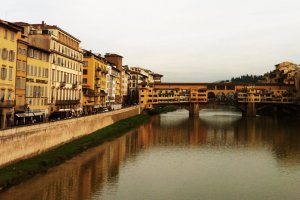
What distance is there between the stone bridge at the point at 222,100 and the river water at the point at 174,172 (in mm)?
43089

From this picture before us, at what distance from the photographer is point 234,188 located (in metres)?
26.4

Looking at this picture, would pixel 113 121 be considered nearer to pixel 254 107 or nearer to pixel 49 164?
pixel 49 164

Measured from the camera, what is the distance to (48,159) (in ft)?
99.1

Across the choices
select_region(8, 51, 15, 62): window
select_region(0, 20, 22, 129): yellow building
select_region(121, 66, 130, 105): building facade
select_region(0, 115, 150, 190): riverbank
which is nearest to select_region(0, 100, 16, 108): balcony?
select_region(0, 20, 22, 129): yellow building

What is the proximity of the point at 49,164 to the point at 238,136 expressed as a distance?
114 feet

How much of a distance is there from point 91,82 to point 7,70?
96.7ft

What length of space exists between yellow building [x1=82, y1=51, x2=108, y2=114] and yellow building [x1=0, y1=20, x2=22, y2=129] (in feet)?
81.9

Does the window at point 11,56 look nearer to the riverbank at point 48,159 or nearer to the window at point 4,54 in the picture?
the window at point 4,54

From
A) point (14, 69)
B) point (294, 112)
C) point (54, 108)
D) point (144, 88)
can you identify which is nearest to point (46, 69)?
point (54, 108)

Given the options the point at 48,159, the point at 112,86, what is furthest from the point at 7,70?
the point at 112,86

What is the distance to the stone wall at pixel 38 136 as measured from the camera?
24906 mm

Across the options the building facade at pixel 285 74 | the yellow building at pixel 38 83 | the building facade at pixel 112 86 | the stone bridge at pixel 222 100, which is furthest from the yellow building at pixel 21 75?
the building facade at pixel 285 74

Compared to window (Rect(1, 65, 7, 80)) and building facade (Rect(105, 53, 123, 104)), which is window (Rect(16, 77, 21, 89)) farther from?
building facade (Rect(105, 53, 123, 104))

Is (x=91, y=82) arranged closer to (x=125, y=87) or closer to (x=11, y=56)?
(x=11, y=56)
